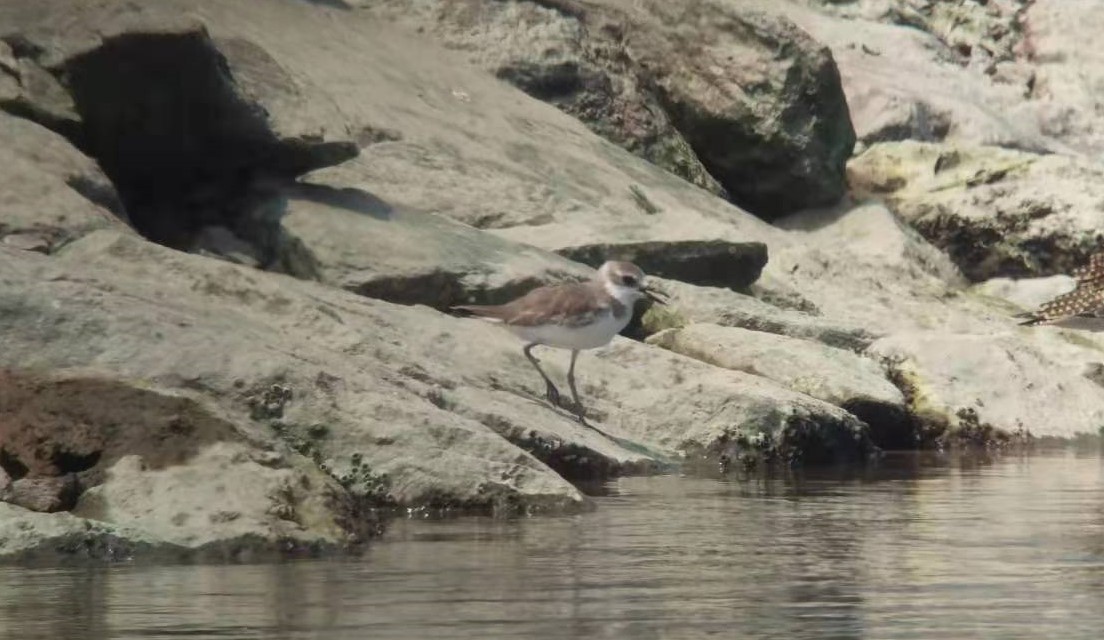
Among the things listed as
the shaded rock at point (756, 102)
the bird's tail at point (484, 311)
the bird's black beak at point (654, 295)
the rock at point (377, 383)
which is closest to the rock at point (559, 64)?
the shaded rock at point (756, 102)

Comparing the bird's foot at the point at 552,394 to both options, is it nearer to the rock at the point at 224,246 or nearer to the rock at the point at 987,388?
the rock at the point at 224,246

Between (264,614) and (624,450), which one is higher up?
(624,450)

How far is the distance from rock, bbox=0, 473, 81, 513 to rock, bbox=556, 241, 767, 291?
26.3 feet

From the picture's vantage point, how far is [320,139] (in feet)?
55.6

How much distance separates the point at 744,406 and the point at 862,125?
10.8 metres

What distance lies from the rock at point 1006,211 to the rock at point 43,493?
1489 centimetres

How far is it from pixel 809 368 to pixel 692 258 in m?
2.24

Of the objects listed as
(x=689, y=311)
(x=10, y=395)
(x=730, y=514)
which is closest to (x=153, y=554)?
(x=10, y=395)

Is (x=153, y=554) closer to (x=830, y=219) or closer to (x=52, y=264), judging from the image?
(x=52, y=264)

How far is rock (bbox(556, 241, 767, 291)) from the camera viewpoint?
18.5m

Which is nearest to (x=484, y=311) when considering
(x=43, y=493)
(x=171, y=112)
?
(x=171, y=112)

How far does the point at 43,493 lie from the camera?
10.5 metres

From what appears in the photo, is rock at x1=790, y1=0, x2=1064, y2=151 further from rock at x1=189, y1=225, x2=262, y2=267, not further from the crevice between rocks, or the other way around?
rock at x1=189, y1=225, x2=262, y2=267

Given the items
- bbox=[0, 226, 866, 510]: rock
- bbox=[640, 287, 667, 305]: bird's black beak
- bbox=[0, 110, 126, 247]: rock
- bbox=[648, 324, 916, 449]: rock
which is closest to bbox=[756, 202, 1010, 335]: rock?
bbox=[648, 324, 916, 449]: rock
